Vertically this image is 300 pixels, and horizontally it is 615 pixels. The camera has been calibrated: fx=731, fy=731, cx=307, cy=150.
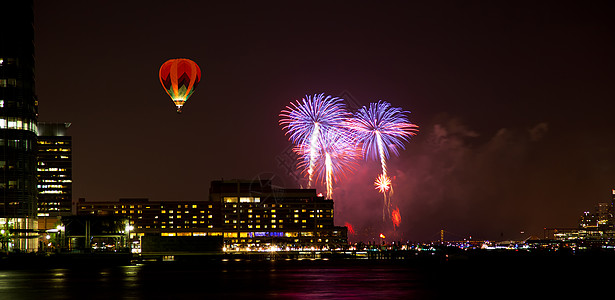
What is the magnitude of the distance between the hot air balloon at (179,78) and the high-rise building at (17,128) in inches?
A: 1872

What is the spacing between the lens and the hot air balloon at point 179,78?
10469 cm

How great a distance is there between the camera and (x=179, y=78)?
344ft

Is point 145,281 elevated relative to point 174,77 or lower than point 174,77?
lower

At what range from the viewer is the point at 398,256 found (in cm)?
18888

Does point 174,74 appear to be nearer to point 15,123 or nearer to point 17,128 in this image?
point 15,123

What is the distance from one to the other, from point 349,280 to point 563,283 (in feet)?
72.8

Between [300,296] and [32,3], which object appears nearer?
[300,296]

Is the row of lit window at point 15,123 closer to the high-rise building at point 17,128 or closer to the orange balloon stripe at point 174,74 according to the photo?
the high-rise building at point 17,128

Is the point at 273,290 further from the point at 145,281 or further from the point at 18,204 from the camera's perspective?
the point at 18,204

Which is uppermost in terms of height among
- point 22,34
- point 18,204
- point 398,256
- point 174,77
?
point 22,34

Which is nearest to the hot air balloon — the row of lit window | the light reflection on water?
the light reflection on water

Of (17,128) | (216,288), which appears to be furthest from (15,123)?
(216,288)

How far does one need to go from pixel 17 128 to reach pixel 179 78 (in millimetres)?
51508

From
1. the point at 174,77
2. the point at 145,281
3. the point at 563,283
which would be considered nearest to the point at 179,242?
the point at 174,77
